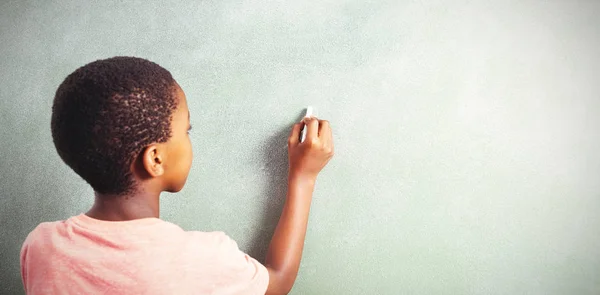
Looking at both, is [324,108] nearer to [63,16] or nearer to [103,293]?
[103,293]

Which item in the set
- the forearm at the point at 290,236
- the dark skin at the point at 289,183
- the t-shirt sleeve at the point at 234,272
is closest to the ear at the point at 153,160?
the dark skin at the point at 289,183

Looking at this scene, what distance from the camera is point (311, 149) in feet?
2.20

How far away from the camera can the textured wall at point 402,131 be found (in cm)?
68

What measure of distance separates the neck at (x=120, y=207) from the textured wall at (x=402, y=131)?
22 centimetres

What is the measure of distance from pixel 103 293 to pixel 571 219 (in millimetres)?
757

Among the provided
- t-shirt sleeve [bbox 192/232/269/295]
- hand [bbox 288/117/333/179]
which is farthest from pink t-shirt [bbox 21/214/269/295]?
hand [bbox 288/117/333/179]

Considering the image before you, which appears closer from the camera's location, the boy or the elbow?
the boy

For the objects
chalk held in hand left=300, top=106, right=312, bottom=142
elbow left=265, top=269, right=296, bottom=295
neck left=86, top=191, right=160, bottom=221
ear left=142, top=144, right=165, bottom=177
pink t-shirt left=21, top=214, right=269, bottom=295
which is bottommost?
elbow left=265, top=269, right=296, bottom=295

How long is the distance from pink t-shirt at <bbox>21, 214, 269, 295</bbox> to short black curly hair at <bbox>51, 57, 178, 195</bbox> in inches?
3.0

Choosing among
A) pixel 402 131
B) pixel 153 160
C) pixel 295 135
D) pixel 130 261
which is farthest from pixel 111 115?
pixel 402 131

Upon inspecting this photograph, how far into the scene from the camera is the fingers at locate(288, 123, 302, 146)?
0.70 m

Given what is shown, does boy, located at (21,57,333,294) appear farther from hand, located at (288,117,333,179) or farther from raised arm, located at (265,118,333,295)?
hand, located at (288,117,333,179)

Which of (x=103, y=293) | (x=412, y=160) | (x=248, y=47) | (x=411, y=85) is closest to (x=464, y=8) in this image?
(x=411, y=85)

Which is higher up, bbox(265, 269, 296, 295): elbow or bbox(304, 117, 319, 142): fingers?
bbox(304, 117, 319, 142): fingers
